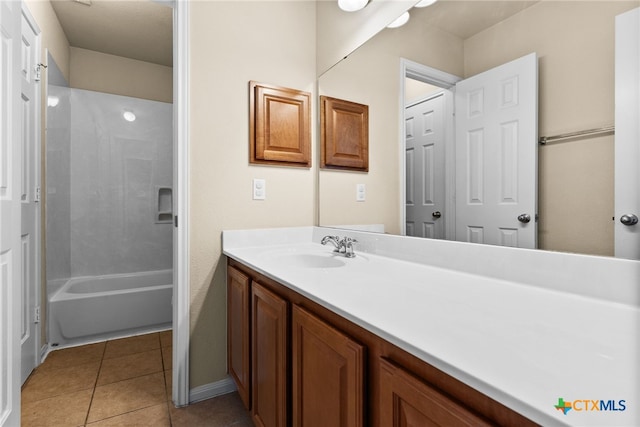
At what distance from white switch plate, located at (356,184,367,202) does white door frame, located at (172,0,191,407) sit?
2.98 ft

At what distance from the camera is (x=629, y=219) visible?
722 mm

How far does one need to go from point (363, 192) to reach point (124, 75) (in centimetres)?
298

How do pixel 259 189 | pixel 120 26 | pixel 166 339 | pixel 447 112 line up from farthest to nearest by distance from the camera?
pixel 120 26
pixel 166 339
pixel 259 189
pixel 447 112

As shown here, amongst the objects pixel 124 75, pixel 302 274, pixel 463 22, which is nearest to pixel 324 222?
pixel 302 274

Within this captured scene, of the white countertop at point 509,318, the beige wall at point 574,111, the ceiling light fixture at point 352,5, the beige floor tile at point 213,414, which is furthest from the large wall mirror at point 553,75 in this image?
the beige floor tile at point 213,414

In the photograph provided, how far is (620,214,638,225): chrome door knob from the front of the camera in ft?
2.34

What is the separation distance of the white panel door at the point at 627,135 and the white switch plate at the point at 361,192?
105cm

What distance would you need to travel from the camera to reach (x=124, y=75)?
3.17 metres

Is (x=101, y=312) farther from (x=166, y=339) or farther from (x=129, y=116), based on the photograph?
(x=129, y=116)

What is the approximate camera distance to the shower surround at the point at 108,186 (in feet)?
9.00

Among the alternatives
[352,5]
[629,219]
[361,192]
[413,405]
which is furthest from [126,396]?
[352,5]

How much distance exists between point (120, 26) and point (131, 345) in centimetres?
262

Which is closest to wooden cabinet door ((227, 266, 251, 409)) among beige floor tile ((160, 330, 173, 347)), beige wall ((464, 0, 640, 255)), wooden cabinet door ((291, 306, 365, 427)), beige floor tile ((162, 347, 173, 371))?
wooden cabinet door ((291, 306, 365, 427))

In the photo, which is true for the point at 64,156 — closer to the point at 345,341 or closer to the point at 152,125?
the point at 152,125
